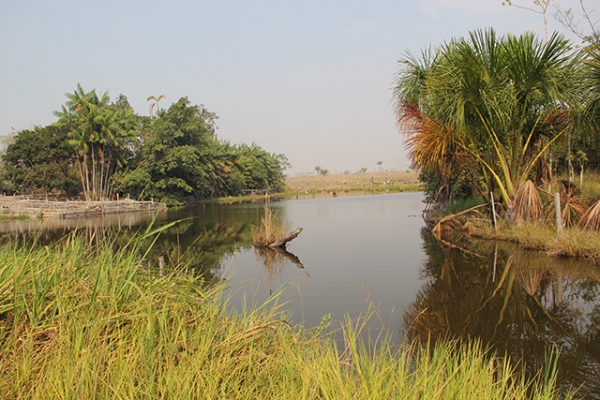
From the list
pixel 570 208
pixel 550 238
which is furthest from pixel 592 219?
pixel 570 208

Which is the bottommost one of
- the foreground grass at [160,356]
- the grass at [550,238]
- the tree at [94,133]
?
the grass at [550,238]

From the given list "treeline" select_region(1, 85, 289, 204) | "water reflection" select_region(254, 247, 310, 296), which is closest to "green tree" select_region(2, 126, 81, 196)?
"treeline" select_region(1, 85, 289, 204)

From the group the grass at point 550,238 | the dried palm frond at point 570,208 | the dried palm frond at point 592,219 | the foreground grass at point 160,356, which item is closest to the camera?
the foreground grass at point 160,356

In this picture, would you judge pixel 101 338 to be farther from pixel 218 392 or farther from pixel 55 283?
pixel 218 392

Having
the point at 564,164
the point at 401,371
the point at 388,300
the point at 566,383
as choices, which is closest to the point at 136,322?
the point at 401,371

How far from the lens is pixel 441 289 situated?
9102 mm

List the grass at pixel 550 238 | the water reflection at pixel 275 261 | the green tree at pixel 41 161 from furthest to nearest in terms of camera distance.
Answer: the green tree at pixel 41 161
the water reflection at pixel 275 261
the grass at pixel 550 238

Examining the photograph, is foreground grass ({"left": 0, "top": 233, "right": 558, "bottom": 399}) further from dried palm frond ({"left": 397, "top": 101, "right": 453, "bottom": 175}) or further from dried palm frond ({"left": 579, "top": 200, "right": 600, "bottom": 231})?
dried palm frond ({"left": 397, "top": 101, "right": 453, "bottom": 175})

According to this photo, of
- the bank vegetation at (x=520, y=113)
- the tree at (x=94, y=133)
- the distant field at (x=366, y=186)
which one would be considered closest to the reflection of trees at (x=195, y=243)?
the bank vegetation at (x=520, y=113)

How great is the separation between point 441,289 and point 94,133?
39124mm

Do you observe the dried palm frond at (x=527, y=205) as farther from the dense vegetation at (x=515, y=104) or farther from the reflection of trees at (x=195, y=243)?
the reflection of trees at (x=195, y=243)

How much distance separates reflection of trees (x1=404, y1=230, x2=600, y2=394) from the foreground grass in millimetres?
1837

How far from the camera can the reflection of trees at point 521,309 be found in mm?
5395

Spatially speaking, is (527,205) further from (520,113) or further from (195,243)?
(195,243)
